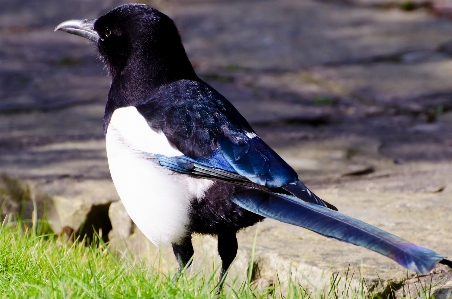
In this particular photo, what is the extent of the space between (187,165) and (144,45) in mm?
576

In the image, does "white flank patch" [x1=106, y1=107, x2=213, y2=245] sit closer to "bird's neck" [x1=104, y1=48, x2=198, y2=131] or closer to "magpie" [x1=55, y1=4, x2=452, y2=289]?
"magpie" [x1=55, y1=4, x2=452, y2=289]

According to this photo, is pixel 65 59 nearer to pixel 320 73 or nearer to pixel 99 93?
pixel 99 93

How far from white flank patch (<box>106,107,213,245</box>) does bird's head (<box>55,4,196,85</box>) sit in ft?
0.87

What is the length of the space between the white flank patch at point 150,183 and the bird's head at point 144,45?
0.26 m

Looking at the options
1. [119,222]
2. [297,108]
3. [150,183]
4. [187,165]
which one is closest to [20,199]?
[119,222]

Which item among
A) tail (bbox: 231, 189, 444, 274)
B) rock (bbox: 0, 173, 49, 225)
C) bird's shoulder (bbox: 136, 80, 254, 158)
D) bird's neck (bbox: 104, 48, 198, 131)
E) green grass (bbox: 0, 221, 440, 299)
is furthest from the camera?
rock (bbox: 0, 173, 49, 225)

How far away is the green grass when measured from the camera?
88.8 inches

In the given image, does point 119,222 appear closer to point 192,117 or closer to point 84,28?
point 84,28

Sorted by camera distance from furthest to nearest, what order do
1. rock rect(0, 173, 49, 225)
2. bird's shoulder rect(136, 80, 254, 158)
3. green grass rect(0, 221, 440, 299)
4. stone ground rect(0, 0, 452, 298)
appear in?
rock rect(0, 173, 49, 225) → stone ground rect(0, 0, 452, 298) → bird's shoulder rect(136, 80, 254, 158) → green grass rect(0, 221, 440, 299)

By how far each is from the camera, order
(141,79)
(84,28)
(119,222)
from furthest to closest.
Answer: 1. (119,222)
2. (84,28)
3. (141,79)

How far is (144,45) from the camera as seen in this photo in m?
2.85

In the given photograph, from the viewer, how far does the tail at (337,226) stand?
2064mm

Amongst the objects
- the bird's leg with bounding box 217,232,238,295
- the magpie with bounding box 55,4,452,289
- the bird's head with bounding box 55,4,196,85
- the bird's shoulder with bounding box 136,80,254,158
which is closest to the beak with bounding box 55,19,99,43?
the bird's head with bounding box 55,4,196,85

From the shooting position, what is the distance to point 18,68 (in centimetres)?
597
